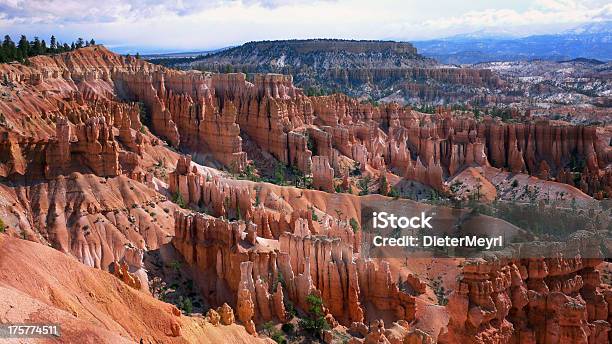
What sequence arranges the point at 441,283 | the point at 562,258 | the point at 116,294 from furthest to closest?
the point at 441,283 → the point at 562,258 → the point at 116,294

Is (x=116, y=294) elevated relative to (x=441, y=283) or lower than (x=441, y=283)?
elevated

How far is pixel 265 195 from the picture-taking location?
60531mm

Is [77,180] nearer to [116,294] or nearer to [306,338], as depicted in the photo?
[306,338]

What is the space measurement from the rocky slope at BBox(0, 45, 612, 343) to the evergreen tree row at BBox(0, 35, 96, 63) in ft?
11.4

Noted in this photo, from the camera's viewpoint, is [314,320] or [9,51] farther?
[9,51]

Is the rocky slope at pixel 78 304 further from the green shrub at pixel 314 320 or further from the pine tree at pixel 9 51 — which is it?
the pine tree at pixel 9 51

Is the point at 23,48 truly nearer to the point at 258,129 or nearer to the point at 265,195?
the point at 258,129

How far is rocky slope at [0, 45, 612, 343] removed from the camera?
27.7m

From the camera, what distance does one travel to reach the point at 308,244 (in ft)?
135

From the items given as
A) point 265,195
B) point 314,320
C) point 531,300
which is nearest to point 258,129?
point 265,195

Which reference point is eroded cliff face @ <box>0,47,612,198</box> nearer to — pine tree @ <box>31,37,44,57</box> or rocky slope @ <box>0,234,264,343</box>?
pine tree @ <box>31,37,44,57</box>

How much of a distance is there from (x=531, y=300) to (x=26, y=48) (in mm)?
77322

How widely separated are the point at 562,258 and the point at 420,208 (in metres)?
30.1

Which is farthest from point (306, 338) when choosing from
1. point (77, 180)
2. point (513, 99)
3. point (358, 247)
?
point (513, 99)
